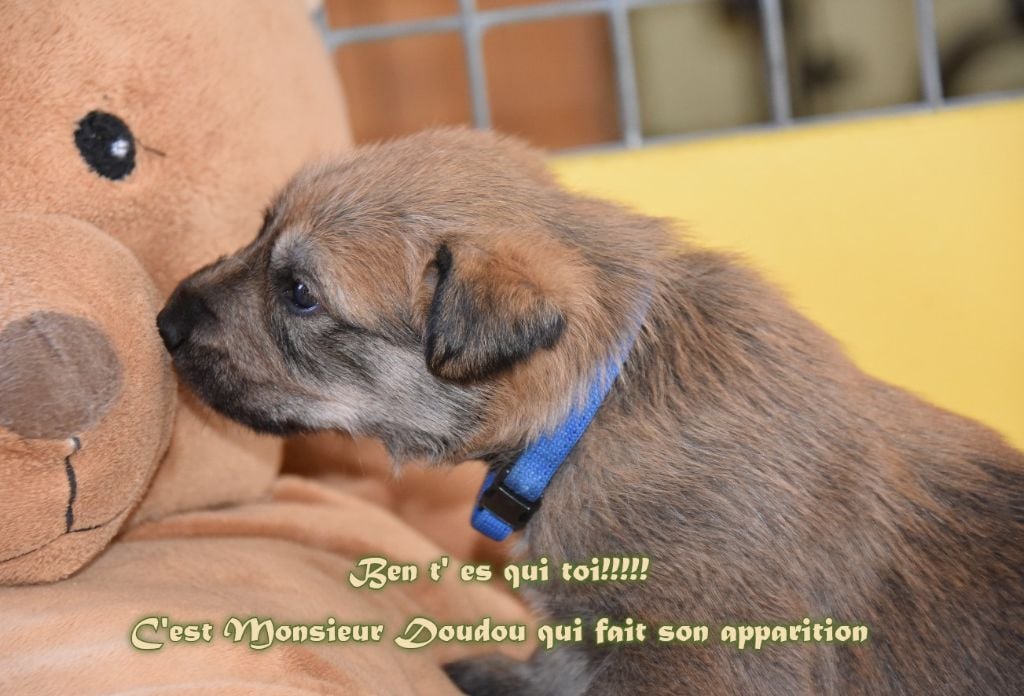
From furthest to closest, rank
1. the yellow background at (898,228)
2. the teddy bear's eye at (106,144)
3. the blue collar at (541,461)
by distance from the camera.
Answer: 1. the yellow background at (898,228)
2. the teddy bear's eye at (106,144)
3. the blue collar at (541,461)

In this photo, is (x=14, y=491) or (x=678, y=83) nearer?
(x=14, y=491)

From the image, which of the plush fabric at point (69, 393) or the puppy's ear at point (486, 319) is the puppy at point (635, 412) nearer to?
the puppy's ear at point (486, 319)

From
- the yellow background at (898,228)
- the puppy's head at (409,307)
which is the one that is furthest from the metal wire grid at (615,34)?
the puppy's head at (409,307)

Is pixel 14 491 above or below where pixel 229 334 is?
below

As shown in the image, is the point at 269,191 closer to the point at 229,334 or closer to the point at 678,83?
the point at 229,334

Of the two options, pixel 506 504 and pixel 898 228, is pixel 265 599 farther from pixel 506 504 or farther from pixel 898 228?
pixel 898 228

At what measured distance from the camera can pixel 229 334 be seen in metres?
2.05

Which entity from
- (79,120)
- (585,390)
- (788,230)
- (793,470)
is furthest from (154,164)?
(788,230)

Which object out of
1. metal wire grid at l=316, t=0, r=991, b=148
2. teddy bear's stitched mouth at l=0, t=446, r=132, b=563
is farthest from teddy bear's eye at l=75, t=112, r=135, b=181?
metal wire grid at l=316, t=0, r=991, b=148

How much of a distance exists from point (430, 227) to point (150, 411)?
2.00 ft

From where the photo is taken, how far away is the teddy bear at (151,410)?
1.66m

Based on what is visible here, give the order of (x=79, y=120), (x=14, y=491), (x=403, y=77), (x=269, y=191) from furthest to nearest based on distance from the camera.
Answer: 1. (x=403, y=77)
2. (x=269, y=191)
3. (x=79, y=120)
4. (x=14, y=491)

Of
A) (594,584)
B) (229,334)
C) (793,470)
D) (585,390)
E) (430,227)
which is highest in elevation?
(430,227)

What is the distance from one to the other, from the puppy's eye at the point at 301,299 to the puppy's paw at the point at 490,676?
91 cm
